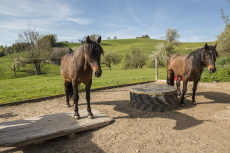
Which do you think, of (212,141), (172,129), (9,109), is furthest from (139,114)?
(9,109)

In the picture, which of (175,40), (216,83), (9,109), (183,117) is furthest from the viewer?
(175,40)

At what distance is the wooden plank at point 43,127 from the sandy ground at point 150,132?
22 centimetres

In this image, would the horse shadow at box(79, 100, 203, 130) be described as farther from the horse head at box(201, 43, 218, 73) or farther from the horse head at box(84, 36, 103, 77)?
the horse head at box(84, 36, 103, 77)

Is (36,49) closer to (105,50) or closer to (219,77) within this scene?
(219,77)

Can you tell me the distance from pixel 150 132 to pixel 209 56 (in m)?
3.15

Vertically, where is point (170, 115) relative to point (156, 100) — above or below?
below

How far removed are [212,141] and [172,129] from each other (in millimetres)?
809

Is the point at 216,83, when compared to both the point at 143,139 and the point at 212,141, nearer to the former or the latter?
the point at 212,141

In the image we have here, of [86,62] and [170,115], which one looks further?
[170,115]

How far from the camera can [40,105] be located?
5.30m

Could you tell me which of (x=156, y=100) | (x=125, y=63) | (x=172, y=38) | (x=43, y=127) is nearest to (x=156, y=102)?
(x=156, y=100)

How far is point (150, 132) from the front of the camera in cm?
308

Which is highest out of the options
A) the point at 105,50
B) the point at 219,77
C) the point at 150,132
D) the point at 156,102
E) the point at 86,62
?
the point at 105,50

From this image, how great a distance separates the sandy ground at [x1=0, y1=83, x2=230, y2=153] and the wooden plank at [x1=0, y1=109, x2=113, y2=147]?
0.22m
